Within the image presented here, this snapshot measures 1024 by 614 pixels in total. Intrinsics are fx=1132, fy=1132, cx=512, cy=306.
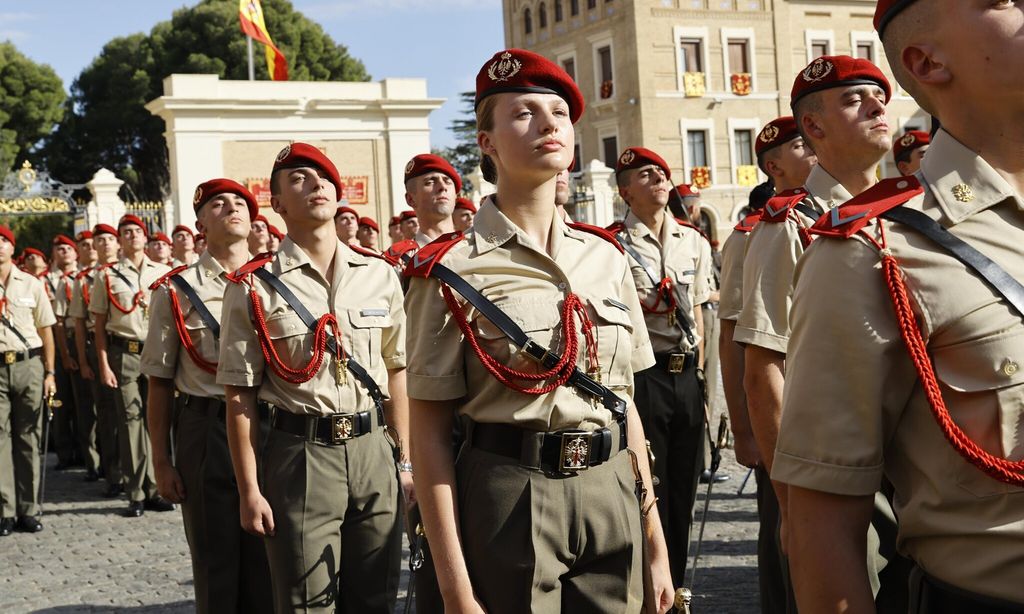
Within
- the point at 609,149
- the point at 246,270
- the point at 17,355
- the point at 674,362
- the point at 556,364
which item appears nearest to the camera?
the point at 556,364

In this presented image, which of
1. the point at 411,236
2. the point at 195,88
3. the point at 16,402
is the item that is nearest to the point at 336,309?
the point at 16,402

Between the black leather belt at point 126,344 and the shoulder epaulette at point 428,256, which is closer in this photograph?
the shoulder epaulette at point 428,256

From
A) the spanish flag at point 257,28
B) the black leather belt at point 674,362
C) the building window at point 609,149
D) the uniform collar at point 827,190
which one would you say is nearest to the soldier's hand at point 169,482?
the black leather belt at point 674,362

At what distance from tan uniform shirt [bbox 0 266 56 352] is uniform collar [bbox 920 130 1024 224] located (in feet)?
29.7

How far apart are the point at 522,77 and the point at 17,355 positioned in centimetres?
773

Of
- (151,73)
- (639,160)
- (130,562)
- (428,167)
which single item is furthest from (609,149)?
(639,160)

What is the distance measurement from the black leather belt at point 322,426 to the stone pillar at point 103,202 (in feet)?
75.2

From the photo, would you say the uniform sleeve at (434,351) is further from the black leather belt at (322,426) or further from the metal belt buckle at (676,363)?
→ the metal belt buckle at (676,363)

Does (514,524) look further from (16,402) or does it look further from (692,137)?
(692,137)

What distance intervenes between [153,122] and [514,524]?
2006 inches

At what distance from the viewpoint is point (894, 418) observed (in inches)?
75.8

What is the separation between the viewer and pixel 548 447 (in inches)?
122

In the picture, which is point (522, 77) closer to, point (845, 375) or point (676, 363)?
point (845, 375)

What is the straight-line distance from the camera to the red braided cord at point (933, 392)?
1783mm
